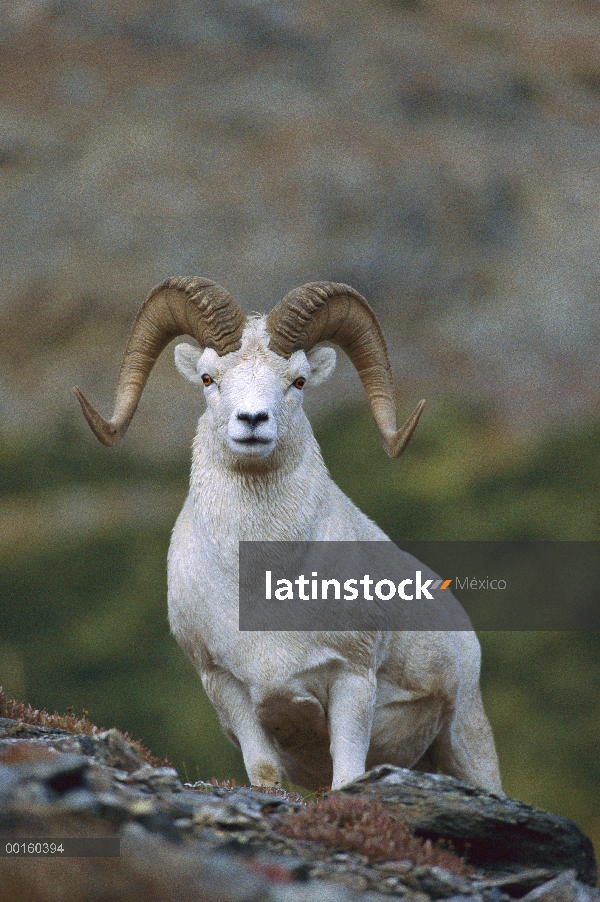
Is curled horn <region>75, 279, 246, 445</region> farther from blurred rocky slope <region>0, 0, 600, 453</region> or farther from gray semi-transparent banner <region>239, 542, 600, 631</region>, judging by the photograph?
blurred rocky slope <region>0, 0, 600, 453</region>

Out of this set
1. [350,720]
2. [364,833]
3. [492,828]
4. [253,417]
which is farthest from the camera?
[350,720]

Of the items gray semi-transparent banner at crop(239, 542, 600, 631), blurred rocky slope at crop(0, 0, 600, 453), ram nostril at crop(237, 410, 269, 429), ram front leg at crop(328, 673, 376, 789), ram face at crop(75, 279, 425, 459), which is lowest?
ram front leg at crop(328, 673, 376, 789)

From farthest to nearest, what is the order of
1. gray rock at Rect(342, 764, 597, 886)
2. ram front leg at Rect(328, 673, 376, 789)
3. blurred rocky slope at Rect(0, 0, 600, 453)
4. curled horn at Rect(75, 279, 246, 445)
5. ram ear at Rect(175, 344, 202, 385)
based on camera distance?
blurred rocky slope at Rect(0, 0, 600, 453) → ram ear at Rect(175, 344, 202, 385) → curled horn at Rect(75, 279, 246, 445) → ram front leg at Rect(328, 673, 376, 789) → gray rock at Rect(342, 764, 597, 886)

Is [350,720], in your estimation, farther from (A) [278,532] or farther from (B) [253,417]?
(B) [253,417]

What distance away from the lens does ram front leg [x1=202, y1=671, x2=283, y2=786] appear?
847 cm

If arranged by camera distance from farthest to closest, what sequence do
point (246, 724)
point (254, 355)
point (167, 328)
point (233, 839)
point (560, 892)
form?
point (167, 328) < point (254, 355) < point (246, 724) < point (560, 892) < point (233, 839)

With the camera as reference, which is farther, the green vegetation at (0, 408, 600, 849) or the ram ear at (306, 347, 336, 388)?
the green vegetation at (0, 408, 600, 849)

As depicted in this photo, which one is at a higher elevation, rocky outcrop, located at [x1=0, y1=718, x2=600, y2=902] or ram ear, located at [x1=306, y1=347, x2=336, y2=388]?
ram ear, located at [x1=306, y1=347, x2=336, y2=388]

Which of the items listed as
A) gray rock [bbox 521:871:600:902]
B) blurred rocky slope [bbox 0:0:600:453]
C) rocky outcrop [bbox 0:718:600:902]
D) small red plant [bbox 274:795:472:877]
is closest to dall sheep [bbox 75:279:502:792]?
rocky outcrop [bbox 0:718:600:902]

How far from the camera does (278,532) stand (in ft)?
28.5

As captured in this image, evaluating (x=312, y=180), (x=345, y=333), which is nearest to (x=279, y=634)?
(x=345, y=333)

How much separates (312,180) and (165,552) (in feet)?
23.4

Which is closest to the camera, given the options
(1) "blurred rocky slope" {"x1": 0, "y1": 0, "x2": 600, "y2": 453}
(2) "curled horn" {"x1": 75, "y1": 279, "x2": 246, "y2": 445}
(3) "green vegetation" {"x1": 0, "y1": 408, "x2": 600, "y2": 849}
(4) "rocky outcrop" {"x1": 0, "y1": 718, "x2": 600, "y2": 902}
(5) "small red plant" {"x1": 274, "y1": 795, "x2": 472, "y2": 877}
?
(4) "rocky outcrop" {"x1": 0, "y1": 718, "x2": 600, "y2": 902}

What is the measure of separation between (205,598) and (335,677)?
38.3 inches
